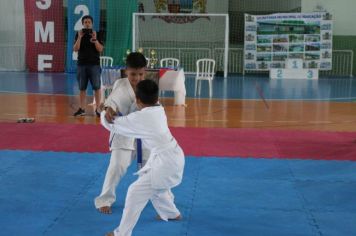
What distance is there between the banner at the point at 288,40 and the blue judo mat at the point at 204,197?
1180 centimetres

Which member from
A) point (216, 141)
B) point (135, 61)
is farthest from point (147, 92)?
point (216, 141)

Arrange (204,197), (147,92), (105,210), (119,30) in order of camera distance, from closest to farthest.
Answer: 1. (147,92)
2. (105,210)
3. (204,197)
4. (119,30)

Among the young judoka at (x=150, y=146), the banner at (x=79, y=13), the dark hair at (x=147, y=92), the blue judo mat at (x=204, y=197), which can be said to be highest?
the banner at (x=79, y=13)

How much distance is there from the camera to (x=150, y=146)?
3549mm

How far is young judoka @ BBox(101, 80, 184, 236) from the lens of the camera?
11.3 ft

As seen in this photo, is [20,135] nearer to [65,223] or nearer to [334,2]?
[65,223]

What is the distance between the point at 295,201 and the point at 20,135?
15.2 feet

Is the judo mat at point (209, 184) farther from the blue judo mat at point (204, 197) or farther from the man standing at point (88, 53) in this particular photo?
the man standing at point (88, 53)

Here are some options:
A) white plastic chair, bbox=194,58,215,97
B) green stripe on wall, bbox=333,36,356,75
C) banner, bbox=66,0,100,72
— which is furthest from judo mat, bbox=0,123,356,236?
green stripe on wall, bbox=333,36,356,75

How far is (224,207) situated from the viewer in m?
4.50

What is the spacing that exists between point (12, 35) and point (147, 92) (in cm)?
1598

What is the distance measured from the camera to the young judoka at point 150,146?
3457mm

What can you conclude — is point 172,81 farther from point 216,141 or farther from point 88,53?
point 216,141

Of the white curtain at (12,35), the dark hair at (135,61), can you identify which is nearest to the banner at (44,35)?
the white curtain at (12,35)
